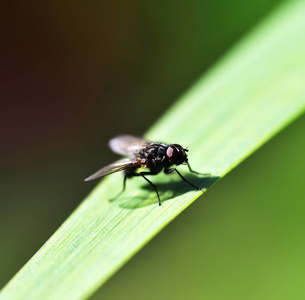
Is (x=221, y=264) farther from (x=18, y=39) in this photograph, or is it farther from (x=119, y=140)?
(x=18, y=39)

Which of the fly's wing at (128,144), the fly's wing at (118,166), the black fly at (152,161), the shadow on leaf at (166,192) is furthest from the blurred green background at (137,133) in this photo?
the fly's wing at (118,166)

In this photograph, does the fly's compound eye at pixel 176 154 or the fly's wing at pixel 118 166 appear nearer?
the fly's wing at pixel 118 166

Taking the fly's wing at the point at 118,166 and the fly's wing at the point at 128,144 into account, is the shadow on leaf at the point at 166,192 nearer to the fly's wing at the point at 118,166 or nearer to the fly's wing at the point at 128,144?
the fly's wing at the point at 118,166

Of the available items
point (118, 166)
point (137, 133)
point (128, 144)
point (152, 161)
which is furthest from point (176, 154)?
point (137, 133)

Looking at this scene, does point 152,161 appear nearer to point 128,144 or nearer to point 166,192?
point 166,192

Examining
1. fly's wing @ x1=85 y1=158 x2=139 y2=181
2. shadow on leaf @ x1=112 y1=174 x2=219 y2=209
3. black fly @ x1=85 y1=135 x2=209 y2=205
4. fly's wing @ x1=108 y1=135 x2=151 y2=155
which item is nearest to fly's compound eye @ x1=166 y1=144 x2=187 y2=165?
black fly @ x1=85 y1=135 x2=209 y2=205

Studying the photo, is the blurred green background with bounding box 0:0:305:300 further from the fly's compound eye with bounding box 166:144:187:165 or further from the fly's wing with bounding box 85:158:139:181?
the fly's wing with bounding box 85:158:139:181

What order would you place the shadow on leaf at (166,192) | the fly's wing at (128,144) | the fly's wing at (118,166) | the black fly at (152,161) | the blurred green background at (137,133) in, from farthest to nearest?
the fly's wing at (128,144), the blurred green background at (137,133), the black fly at (152,161), the fly's wing at (118,166), the shadow on leaf at (166,192)
